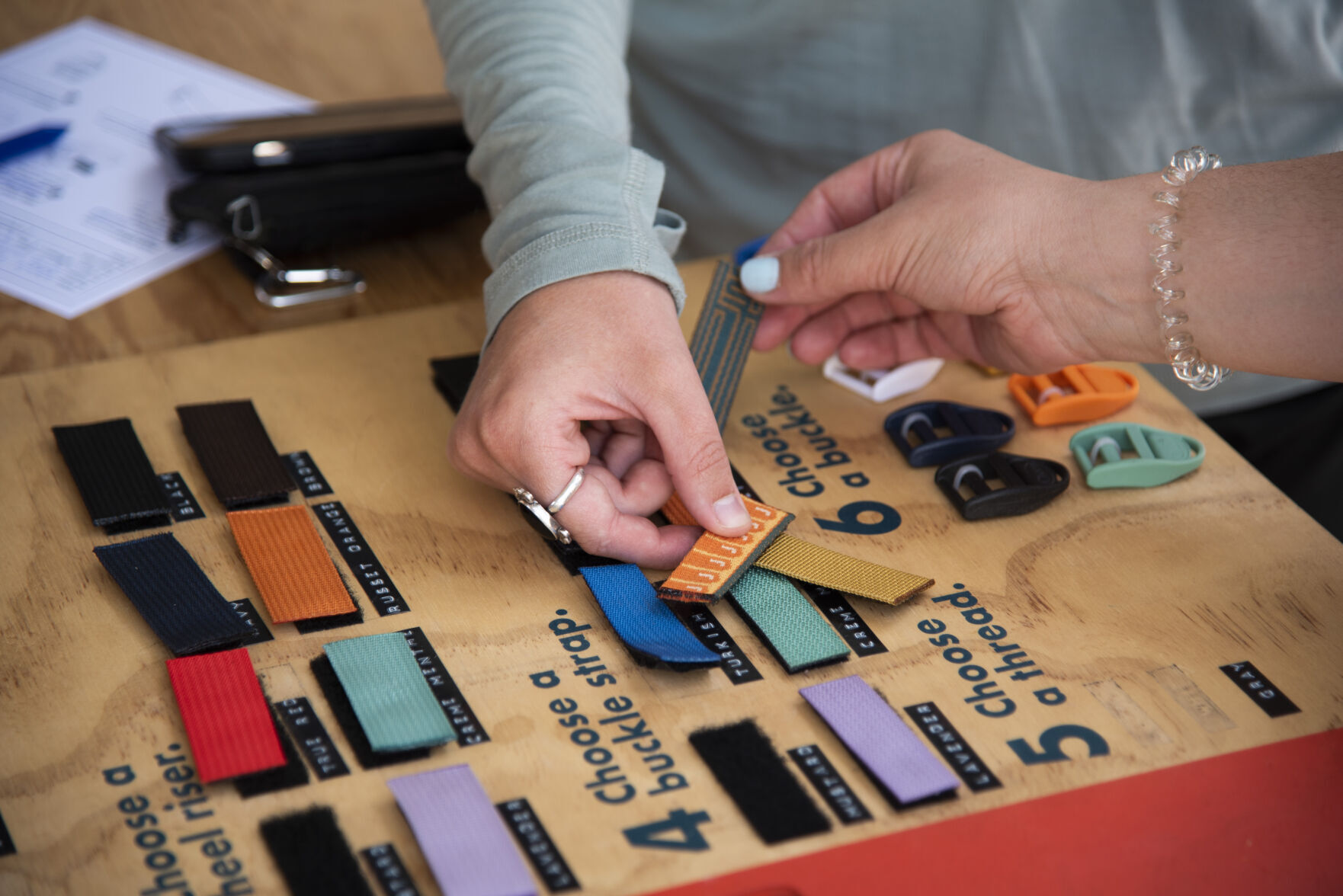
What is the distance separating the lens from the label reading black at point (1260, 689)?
2.38 ft

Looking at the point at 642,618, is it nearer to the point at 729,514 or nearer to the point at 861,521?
the point at 729,514

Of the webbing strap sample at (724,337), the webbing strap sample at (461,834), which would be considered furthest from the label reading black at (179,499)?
the webbing strap sample at (724,337)

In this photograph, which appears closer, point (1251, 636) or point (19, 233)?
point (1251, 636)

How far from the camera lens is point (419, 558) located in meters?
0.81

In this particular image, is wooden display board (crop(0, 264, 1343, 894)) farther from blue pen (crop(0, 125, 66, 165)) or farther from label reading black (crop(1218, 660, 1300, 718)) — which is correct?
blue pen (crop(0, 125, 66, 165))

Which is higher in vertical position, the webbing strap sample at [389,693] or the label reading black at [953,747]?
the label reading black at [953,747]

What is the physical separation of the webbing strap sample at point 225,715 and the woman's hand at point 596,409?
22cm

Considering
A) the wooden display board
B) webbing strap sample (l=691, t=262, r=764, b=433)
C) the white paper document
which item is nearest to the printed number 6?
the wooden display board

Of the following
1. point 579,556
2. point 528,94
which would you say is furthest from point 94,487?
point 528,94

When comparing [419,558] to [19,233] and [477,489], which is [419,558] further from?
[19,233]

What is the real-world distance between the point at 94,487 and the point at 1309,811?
2.81 ft

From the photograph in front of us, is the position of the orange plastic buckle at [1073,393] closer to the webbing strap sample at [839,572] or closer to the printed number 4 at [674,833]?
the webbing strap sample at [839,572]

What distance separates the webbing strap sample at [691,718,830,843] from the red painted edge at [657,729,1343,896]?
2cm

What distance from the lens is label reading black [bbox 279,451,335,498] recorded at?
34.1 inches
